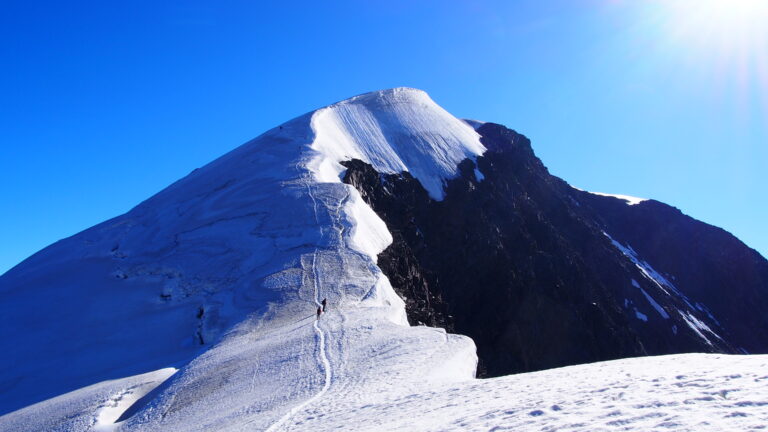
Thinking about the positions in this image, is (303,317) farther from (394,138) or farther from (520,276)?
(394,138)

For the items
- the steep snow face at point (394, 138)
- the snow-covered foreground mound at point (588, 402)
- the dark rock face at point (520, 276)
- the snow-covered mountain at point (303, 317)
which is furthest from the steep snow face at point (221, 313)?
the dark rock face at point (520, 276)

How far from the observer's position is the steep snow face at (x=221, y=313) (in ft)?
52.0

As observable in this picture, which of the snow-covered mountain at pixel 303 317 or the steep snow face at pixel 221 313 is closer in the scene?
the snow-covered mountain at pixel 303 317

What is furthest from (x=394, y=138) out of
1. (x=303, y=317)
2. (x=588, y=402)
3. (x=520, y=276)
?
(x=588, y=402)

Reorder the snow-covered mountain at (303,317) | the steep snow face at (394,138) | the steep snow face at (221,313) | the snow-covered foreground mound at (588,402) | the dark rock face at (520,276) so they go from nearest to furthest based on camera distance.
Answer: the snow-covered foreground mound at (588,402) → the snow-covered mountain at (303,317) → the steep snow face at (221,313) → the dark rock face at (520,276) → the steep snow face at (394,138)

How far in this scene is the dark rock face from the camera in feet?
143

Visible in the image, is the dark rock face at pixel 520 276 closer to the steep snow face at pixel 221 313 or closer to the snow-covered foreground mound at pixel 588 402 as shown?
the steep snow face at pixel 221 313

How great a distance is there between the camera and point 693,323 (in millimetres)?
66500

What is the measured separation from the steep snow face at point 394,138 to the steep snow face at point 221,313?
6.18 feet

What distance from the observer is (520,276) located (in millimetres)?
47594

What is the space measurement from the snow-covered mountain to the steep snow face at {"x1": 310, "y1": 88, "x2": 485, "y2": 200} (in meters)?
0.34

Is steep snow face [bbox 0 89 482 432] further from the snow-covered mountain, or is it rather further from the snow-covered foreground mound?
the snow-covered foreground mound

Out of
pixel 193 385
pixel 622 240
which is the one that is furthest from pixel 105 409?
pixel 622 240

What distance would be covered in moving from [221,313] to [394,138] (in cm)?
3620
